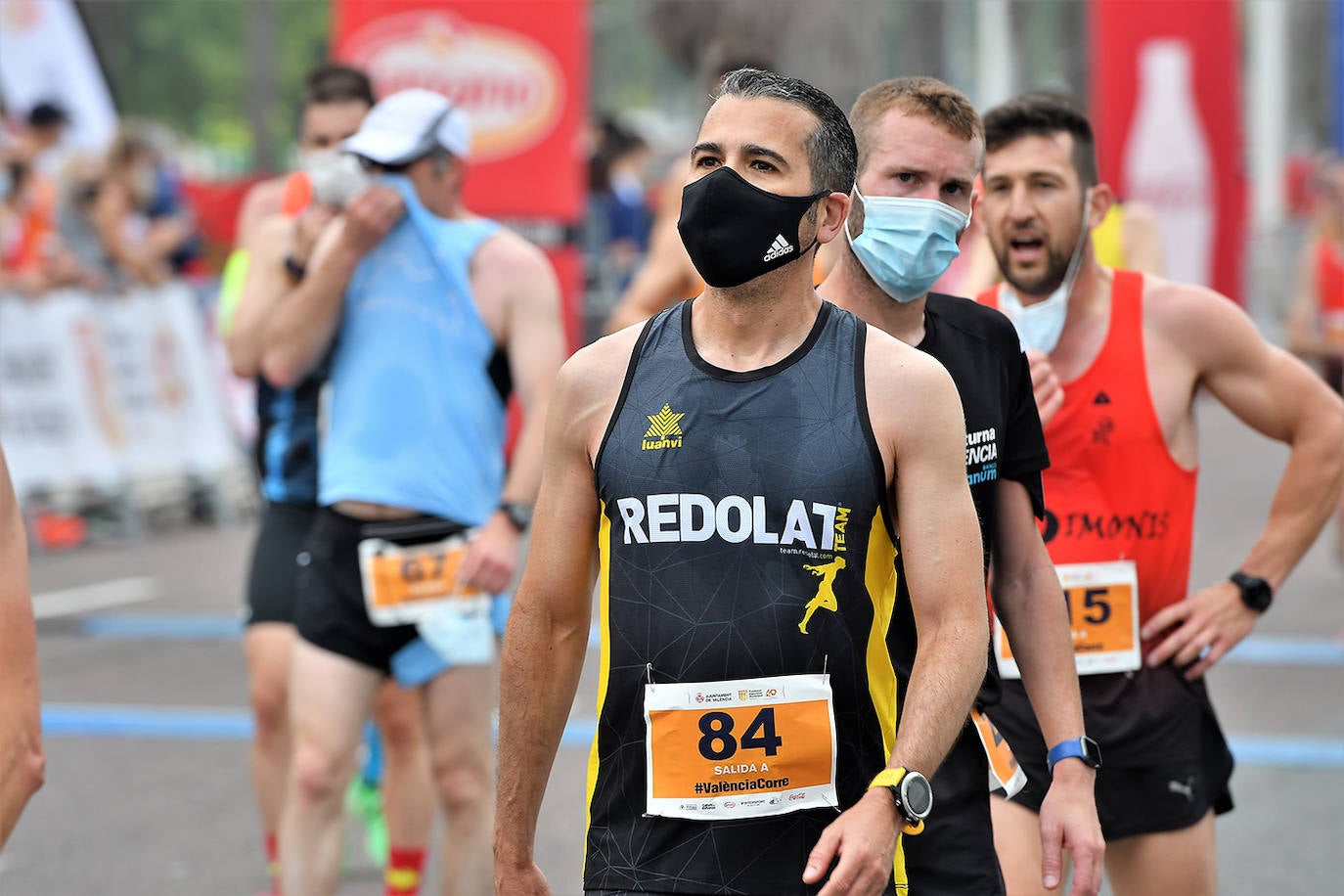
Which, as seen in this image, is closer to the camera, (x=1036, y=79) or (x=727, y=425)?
(x=727, y=425)

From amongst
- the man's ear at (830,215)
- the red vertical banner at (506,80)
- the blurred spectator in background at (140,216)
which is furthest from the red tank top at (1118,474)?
the blurred spectator in background at (140,216)

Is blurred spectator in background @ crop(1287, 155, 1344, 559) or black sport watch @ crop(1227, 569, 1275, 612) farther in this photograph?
blurred spectator in background @ crop(1287, 155, 1344, 559)

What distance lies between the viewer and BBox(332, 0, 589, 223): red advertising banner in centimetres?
1278

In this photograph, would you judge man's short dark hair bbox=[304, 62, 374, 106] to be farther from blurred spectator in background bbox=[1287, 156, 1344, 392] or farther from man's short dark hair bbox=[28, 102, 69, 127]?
man's short dark hair bbox=[28, 102, 69, 127]

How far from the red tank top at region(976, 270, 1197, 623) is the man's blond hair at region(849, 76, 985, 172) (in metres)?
0.84

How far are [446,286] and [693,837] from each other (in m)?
2.60

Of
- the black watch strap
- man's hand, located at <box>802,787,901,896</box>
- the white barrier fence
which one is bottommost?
the white barrier fence

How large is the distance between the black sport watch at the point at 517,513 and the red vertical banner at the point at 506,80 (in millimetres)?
8108

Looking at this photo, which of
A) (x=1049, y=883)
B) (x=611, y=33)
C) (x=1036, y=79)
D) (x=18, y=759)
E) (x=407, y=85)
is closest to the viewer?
(x=18, y=759)

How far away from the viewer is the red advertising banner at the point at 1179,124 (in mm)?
18312

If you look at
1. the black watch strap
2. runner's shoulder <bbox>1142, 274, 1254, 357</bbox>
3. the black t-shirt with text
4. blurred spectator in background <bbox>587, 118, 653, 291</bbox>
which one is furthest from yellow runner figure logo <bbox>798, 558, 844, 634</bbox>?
blurred spectator in background <bbox>587, 118, 653, 291</bbox>

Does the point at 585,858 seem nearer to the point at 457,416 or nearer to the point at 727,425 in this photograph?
the point at 727,425

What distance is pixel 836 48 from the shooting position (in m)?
31.5

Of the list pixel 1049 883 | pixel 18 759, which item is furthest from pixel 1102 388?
pixel 18 759
